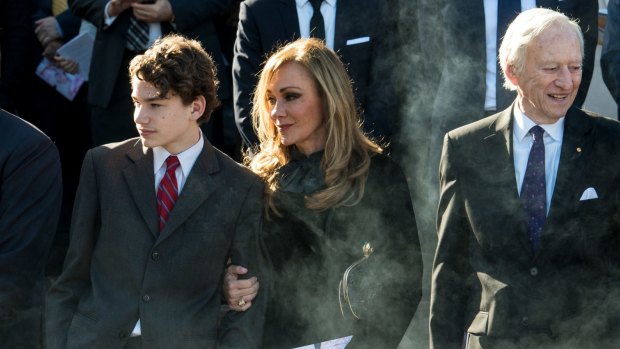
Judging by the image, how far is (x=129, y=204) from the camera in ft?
15.3

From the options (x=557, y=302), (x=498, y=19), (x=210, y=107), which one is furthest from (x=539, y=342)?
(x=498, y=19)

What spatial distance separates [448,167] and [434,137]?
1497 mm

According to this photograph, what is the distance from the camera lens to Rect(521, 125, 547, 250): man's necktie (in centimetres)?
452

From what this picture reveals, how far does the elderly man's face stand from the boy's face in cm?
135

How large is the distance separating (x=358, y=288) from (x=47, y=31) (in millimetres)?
3675

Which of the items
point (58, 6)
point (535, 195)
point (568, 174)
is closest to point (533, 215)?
point (535, 195)

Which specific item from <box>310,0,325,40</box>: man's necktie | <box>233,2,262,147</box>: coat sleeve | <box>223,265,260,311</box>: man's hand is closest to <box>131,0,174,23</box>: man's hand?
<box>233,2,262,147</box>: coat sleeve

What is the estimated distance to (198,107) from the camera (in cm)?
484

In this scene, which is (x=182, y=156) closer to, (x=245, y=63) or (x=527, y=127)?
(x=527, y=127)

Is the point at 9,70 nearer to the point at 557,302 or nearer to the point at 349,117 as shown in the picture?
the point at 349,117

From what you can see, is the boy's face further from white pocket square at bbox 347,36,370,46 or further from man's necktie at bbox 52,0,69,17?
man's necktie at bbox 52,0,69,17

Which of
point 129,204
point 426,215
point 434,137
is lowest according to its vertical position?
point 426,215

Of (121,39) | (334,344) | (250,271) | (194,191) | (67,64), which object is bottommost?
(334,344)

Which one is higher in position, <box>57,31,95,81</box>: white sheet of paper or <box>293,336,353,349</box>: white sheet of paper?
<box>57,31,95,81</box>: white sheet of paper
